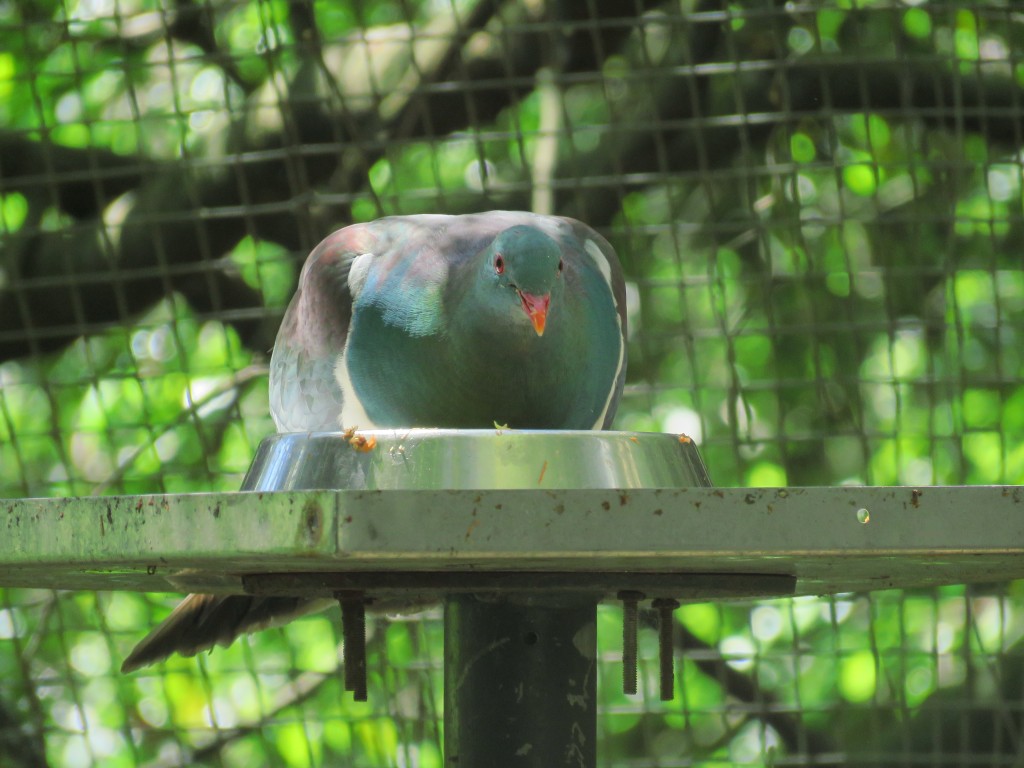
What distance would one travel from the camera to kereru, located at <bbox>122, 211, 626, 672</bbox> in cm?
169

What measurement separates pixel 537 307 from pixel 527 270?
45 mm

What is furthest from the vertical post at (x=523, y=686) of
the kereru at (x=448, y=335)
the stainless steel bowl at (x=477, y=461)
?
the kereru at (x=448, y=335)

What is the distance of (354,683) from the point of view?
132 cm

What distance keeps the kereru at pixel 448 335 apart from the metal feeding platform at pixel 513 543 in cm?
29

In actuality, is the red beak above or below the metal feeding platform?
above

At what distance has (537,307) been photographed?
168cm

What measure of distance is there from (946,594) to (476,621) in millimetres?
2368

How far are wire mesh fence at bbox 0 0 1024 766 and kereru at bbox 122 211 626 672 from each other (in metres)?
0.91

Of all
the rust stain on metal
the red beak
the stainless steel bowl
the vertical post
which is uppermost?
the red beak

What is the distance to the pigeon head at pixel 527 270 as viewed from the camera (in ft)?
5.48

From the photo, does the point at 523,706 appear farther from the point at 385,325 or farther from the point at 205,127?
the point at 205,127

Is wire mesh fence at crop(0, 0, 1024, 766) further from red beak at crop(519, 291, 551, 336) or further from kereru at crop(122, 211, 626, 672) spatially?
red beak at crop(519, 291, 551, 336)

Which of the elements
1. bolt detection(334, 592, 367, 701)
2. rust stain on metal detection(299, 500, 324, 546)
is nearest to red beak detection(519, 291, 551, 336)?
bolt detection(334, 592, 367, 701)

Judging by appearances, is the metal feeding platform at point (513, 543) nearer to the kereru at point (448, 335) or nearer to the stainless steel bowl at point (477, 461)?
the stainless steel bowl at point (477, 461)
